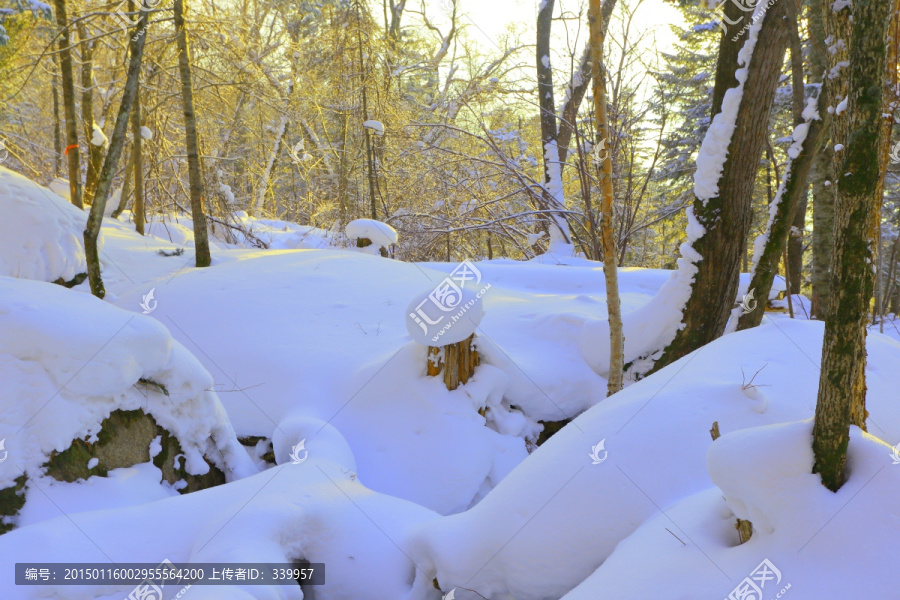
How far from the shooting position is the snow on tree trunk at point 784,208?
4426mm

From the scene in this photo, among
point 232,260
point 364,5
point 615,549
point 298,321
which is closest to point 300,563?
point 615,549

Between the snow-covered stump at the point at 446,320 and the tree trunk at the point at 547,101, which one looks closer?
the snow-covered stump at the point at 446,320

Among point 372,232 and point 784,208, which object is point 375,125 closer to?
point 372,232

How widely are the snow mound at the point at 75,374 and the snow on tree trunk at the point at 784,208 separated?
14.3 ft

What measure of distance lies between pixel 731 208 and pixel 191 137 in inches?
254

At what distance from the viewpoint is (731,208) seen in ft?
15.4

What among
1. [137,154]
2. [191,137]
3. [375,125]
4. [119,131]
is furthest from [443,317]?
[375,125]

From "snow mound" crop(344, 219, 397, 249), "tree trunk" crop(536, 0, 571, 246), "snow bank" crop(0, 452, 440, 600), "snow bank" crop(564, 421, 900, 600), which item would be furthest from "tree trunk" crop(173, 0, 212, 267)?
"snow bank" crop(564, 421, 900, 600)

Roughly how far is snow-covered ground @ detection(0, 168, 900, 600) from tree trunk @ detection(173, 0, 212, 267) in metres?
1.94

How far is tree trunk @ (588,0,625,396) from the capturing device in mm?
3684

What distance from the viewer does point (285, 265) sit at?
709 centimetres

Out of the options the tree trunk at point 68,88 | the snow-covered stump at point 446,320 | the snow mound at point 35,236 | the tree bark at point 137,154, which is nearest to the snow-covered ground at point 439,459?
the snow-covered stump at point 446,320

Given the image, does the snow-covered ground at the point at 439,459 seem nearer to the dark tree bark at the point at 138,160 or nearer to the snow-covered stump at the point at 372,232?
the snow-covered stump at the point at 372,232

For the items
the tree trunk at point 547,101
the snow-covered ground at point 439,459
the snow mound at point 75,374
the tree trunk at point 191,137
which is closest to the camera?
the snow-covered ground at point 439,459
